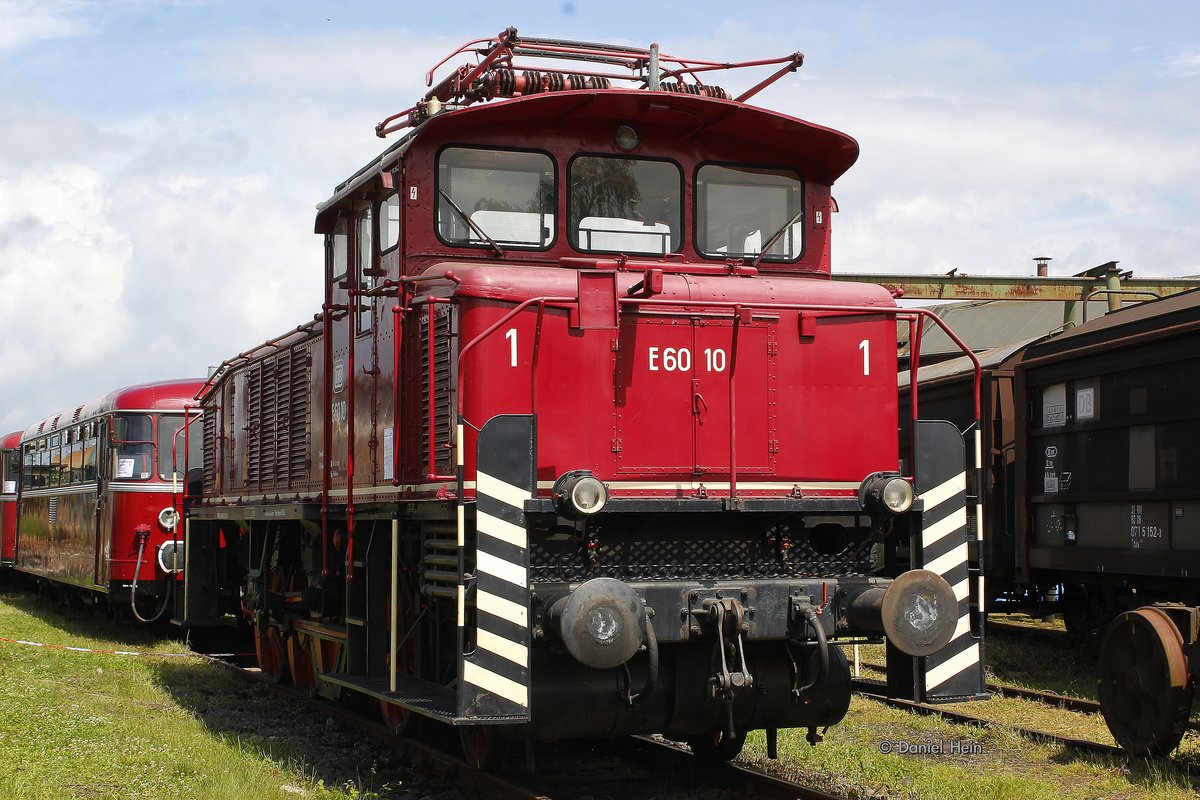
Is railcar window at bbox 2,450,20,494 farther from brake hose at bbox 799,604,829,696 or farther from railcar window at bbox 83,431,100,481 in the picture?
brake hose at bbox 799,604,829,696

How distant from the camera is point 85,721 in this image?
9828mm

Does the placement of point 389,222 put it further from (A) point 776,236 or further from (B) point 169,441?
(B) point 169,441

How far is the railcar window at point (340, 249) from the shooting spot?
9.41 metres

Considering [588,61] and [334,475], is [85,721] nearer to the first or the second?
[334,475]

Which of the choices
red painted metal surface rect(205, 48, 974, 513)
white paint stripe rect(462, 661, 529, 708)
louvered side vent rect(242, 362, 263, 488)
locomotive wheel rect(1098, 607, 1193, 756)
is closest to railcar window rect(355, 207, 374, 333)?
red painted metal surface rect(205, 48, 974, 513)

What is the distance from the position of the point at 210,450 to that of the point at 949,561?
9223 mm

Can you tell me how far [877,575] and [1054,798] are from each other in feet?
5.16

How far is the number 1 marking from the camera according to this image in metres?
7.29

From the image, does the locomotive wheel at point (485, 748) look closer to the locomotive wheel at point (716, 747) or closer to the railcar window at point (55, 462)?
the locomotive wheel at point (716, 747)

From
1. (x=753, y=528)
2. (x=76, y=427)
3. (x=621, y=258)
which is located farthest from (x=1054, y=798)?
(x=76, y=427)

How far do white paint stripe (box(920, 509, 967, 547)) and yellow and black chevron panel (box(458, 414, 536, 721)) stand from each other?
2.35 m

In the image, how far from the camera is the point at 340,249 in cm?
963

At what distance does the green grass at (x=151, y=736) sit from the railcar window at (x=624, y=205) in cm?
359

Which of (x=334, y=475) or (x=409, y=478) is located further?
(x=334, y=475)
